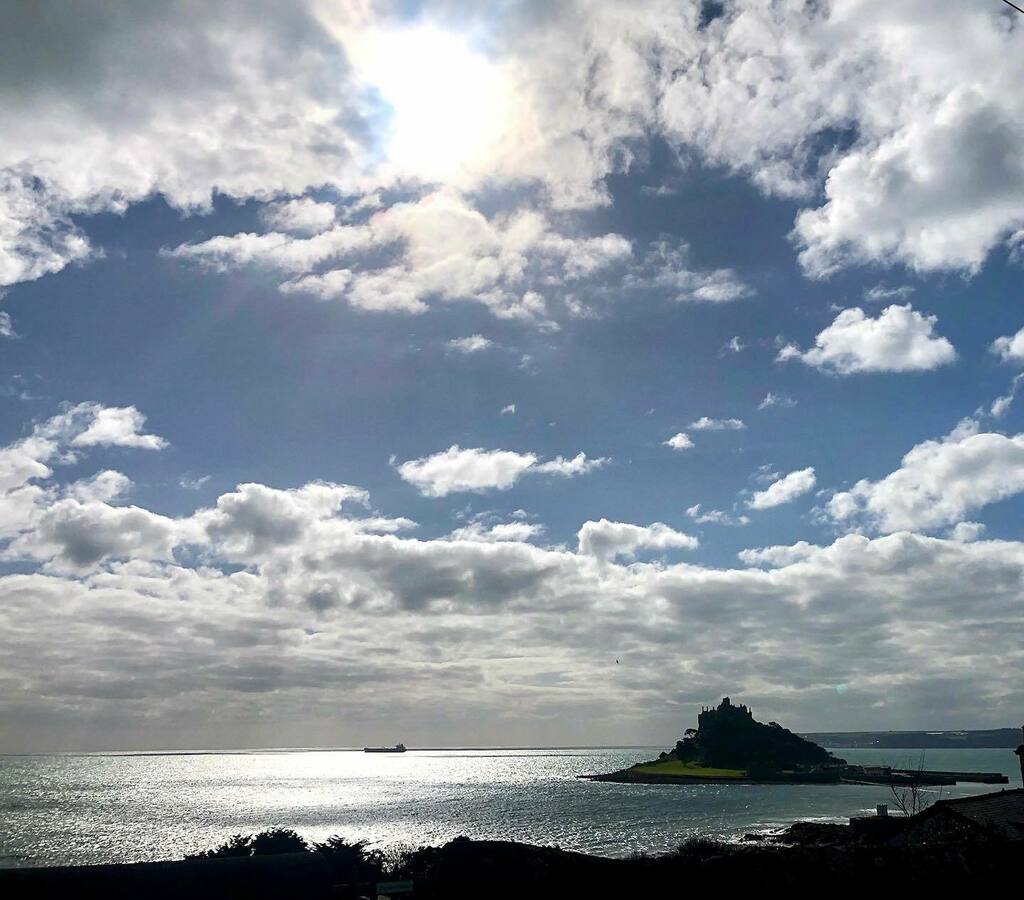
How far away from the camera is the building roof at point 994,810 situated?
51.9 m

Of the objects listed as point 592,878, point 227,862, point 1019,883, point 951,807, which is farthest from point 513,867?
point 951,807

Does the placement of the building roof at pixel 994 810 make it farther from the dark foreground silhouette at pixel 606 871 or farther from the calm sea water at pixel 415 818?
the calm sea water at pixel 415 818

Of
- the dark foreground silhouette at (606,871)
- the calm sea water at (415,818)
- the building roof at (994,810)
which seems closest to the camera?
the dark foreground silhouette at (606,871)

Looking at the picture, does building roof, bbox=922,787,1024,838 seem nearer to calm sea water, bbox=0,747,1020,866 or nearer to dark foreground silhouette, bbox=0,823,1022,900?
dark foreground silhouette, bbox=0,823,1022,900

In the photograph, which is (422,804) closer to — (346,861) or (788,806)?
(788,806)

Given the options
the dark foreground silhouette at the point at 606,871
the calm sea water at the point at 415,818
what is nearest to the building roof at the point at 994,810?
the dark foreground silhouette at the point at 606,871

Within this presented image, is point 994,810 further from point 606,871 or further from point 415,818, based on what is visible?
point 415,818

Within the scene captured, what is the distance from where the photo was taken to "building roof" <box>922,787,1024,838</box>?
51906 mm

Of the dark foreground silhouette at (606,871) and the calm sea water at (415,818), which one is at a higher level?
the dark foreground silhouette at (606,871)

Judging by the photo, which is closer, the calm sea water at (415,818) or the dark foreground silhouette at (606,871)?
the dark foreground silhouette at (606,871)

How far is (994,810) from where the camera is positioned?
2144 inches

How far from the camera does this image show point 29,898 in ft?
94.4

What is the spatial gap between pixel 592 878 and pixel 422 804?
13205cm

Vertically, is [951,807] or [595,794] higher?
[951,807]
